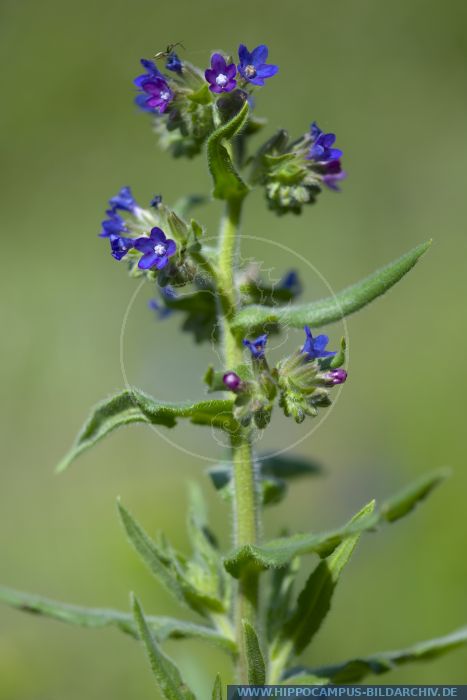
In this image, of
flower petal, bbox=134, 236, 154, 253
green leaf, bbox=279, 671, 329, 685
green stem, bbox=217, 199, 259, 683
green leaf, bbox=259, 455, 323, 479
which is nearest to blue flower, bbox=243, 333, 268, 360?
green stem, bbox=217, 199, 259, 683

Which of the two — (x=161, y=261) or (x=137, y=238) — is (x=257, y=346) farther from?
(x=137, y=238)

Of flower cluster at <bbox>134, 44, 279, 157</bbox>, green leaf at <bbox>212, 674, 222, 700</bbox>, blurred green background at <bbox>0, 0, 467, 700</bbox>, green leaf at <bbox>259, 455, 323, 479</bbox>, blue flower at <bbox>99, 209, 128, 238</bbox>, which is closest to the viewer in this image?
green leaf at <bbox>212, 674, 222, 700</bbox>

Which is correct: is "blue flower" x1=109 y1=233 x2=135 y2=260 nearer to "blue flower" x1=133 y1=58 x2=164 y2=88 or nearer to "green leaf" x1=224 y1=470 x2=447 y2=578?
"blue flower" x1=133 y1=58 x2=164 y2=88

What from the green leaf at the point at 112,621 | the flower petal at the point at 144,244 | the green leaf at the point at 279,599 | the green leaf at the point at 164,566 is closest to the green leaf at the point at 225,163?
the flower petal at the point at 144,244

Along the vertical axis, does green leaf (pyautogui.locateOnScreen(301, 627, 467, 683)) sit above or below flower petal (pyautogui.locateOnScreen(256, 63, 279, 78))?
below

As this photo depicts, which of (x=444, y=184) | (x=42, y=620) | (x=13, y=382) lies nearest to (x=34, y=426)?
(x=13, y=382)
